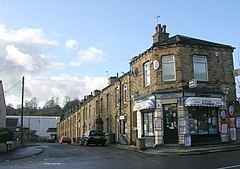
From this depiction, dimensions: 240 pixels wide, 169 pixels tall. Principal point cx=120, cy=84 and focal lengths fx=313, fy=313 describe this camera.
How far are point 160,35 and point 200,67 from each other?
4.17 meters

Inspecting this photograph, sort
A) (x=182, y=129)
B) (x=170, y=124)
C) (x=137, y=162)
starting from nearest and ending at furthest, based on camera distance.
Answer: (x=137, y=162) < (x=182, y=129) < (x=170, y=124)

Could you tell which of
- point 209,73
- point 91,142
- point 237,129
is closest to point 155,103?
point 209,73

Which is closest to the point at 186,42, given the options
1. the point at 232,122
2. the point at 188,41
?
the point at 188,41

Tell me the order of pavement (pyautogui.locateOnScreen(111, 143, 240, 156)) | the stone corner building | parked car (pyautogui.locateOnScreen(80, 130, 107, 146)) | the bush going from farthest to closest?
parked car (pyautogui.locateOnScreen(80, 130, 107, 146)) → the bush → the stone corner building → pavement (pyautogui.locateOnScreen(111, 143, 240, 156))

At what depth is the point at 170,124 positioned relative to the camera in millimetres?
22625

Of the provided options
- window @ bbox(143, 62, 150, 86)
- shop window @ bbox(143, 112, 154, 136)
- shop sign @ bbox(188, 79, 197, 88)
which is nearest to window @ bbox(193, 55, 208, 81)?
shop sign @ bbox(188, 79, 197, 88)

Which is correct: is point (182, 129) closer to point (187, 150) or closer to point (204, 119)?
point (187, 150)

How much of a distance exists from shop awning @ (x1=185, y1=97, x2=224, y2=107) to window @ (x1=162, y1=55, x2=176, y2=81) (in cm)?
224

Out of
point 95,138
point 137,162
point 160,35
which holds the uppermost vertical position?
point 160,35

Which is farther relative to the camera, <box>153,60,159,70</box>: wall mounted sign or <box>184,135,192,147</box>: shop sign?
<box>153,60,159,70</box>: wall mounted sign

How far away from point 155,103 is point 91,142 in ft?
35.0

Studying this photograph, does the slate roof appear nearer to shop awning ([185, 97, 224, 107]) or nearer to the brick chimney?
the brick chimney

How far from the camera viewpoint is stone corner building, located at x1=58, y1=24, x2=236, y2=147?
22344 mm

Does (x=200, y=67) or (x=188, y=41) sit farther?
(x=200, y=67)
